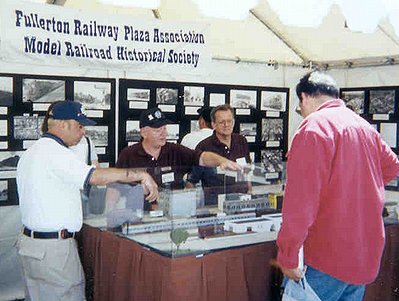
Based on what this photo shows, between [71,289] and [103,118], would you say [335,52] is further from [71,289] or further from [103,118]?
[71,289]

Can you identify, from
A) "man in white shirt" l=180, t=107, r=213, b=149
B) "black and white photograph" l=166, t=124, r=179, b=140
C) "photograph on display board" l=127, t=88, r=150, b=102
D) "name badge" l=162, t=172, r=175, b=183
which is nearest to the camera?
"name badge" l=162, t=172, r=175, b=183

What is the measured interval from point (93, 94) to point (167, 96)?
78cm

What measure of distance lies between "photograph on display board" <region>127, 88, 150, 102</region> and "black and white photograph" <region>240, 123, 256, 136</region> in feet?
3.93

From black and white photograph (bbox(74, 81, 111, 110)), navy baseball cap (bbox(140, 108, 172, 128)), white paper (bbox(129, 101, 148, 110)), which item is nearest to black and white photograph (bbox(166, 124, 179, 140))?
white paper (bbox(129, 101, 148, 110))

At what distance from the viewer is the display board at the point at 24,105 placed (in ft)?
14.6

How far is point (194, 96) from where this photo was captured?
5.47m

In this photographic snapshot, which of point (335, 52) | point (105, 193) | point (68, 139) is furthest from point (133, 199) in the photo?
point (335, 52)

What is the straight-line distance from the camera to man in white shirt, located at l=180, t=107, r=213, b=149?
5246 millimetres

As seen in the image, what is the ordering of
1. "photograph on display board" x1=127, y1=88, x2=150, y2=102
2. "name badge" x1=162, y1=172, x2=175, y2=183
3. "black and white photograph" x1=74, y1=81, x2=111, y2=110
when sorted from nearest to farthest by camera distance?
"name badge" x1=162, y1=172, x2=175, y2=183 < "black and white photograph" x1=74, y1=81, x2=111, y2=110 < "photograph on display board" x1=127, y1=88, x2=150, y2=102

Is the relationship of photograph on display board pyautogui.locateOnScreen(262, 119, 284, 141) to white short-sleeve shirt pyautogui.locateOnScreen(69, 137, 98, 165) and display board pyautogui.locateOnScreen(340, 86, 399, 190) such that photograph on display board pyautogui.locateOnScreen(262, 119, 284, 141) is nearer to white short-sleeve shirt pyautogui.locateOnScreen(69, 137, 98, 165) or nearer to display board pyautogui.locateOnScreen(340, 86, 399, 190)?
display board pyautogui.locateOnScreen(340, 86, 399, 190)

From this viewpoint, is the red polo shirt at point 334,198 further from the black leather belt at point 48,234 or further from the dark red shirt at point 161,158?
the dark red shirt at point 161,158

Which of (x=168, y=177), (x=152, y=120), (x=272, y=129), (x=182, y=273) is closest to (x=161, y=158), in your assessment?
(x=152, y=120)

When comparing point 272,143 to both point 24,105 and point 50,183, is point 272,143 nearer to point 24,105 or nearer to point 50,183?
point 24,105

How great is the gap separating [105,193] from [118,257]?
1.44 feet
